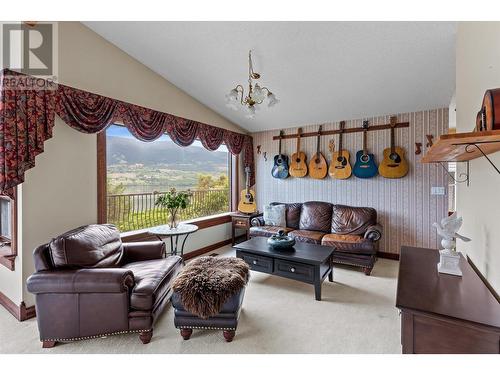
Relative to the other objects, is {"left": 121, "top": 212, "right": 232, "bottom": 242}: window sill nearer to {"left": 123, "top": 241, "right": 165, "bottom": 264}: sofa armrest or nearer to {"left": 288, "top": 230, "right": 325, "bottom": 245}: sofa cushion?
{"left": 123, "top": 241, "right": 165, "bottom": 264}: sofa armrest

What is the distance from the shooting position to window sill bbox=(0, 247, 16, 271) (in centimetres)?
227

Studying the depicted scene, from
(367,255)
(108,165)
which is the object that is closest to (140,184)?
(108,165)

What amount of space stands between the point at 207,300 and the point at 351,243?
228cm

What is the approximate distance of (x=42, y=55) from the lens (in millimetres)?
2309

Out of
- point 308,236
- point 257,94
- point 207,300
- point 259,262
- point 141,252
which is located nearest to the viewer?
point 207,300

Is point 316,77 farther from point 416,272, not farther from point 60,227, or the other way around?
point 60,227

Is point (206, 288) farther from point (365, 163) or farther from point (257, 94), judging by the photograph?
point (365, 163)

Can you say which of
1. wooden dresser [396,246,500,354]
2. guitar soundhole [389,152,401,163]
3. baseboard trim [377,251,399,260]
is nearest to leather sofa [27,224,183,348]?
wooden dresser [396,246,500,354]

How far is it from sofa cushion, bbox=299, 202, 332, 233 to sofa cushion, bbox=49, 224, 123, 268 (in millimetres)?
2847

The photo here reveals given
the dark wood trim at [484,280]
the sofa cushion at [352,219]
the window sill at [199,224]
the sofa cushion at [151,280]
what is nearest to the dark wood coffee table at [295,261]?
the sofa cushion at [151,280]

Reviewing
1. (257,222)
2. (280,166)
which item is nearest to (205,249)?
(257,222)

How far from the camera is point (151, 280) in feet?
6.68

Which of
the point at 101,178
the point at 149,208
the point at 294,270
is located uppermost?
the point at 101,178

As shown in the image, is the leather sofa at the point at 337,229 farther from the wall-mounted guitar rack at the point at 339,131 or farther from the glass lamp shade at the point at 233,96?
the glass lamp shade at the point at 233,96
